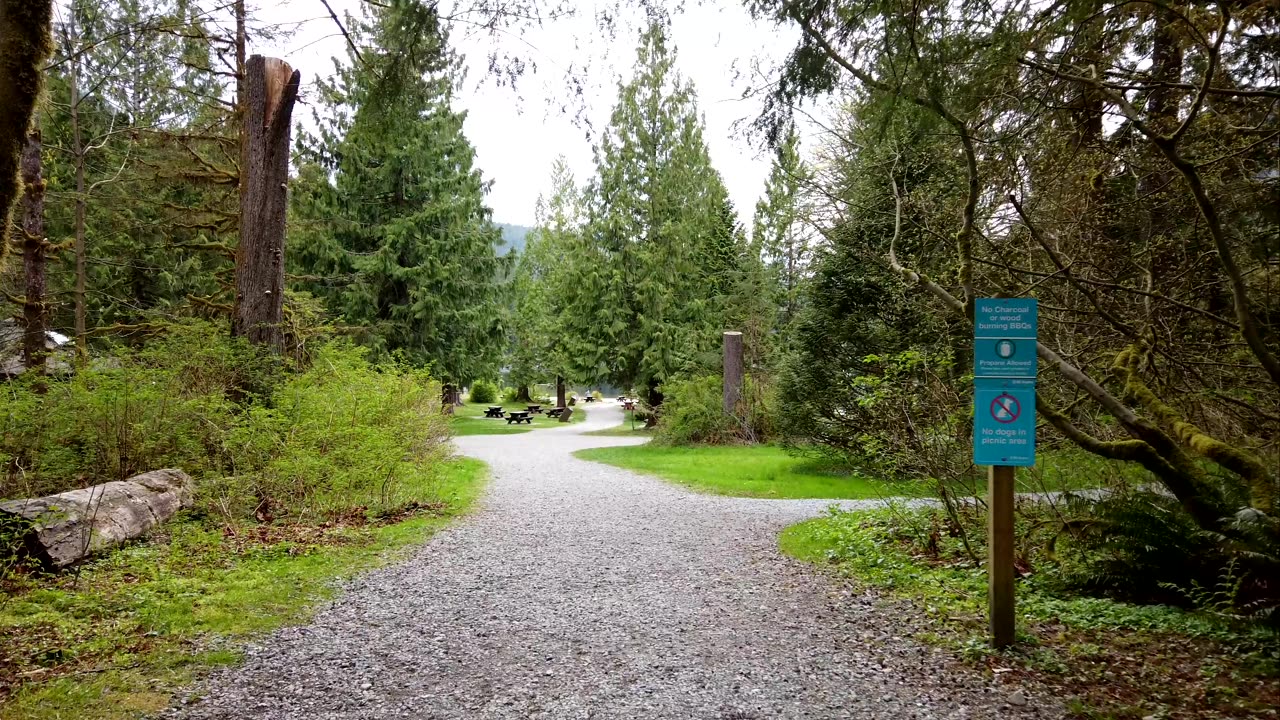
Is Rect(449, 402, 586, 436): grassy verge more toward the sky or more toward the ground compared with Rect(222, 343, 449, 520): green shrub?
more toward the ground

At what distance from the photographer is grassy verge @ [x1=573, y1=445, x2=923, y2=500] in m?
11.0

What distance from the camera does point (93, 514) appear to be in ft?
19.2

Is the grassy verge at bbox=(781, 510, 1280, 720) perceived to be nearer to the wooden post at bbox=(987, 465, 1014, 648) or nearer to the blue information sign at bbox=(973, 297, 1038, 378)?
the wooden post at bbox=(987, 465, 1014, 648)

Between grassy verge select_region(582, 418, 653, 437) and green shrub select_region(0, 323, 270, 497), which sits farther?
grassy verge select_region(582, 418, 653, 437)

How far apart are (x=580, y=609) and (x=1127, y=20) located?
5688 millimetres

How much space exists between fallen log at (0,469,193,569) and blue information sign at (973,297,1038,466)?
6.20 metres

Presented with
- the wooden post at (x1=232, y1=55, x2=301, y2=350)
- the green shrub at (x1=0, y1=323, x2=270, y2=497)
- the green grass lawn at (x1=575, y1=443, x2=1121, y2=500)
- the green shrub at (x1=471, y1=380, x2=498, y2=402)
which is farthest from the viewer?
the green shrub at (x1=471, y1=380, x2=498, y2=402)

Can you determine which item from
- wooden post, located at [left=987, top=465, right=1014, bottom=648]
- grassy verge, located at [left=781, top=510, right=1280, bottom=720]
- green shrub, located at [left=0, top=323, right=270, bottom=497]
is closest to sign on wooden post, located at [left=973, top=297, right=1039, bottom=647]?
wooden post, located at [left=987, top=465, right=1014, bottom=648]

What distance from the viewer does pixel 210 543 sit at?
20.3 ft

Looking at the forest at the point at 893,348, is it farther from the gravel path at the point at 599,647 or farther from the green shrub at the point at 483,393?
the green shrub at the point at 483,393

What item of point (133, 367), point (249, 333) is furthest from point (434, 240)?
point (133, 367)

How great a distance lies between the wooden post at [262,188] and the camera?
32.4 ft

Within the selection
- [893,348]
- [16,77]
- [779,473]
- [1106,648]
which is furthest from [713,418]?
[16,77]

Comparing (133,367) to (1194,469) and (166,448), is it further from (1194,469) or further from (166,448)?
(1194,469)
